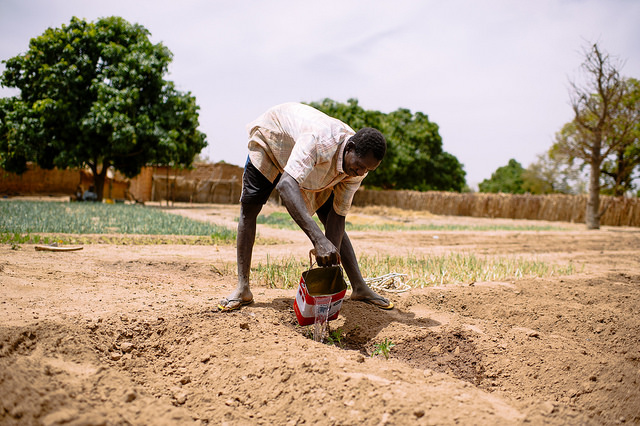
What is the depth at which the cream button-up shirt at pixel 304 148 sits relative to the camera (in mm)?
2232

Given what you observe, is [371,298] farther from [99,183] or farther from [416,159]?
[416,159]

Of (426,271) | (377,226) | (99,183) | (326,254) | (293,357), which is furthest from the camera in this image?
(99,183)

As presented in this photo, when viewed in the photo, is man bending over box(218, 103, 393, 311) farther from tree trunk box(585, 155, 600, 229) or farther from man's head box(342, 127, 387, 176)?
tree trunk box(585, 155, 600, 229)

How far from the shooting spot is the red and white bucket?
2.26 metres

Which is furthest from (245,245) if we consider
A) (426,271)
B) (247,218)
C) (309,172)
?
(426,271)

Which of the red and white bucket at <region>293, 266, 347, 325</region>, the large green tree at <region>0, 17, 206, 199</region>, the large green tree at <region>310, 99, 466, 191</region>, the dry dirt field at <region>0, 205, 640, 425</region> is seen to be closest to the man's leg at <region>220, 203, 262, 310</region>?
the dry dirt field at <region>0, 205, 640, 425</region>

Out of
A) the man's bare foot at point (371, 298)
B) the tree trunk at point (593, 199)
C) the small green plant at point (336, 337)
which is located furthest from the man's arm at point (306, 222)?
the tree trunk at point (593, 199)

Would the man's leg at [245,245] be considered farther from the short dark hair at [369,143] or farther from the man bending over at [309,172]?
the short dark hair at [369,143]

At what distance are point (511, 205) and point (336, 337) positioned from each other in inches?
952

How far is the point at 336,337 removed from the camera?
2.56 m

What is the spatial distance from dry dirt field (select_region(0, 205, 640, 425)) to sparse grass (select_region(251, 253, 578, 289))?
36 centimetres

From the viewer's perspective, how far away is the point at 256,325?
7.59 feet

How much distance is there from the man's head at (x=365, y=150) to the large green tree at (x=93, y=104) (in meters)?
15.6

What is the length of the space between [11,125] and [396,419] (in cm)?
1980
